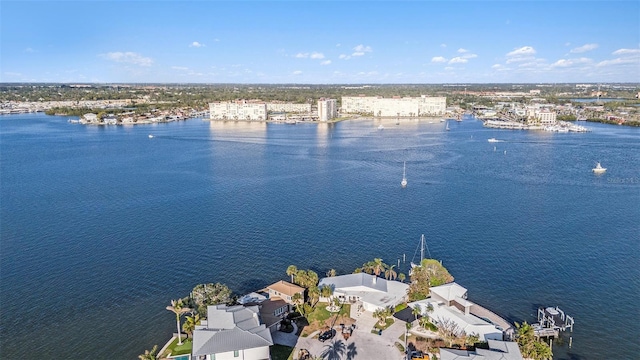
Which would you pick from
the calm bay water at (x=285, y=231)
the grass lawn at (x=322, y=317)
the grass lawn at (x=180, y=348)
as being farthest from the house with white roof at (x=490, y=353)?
the grass lawn at (x=180, y=348)

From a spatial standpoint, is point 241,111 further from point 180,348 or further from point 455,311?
point 455,311

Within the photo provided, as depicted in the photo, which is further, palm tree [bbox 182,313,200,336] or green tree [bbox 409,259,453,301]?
green tree [bbox 409,259,453,301]

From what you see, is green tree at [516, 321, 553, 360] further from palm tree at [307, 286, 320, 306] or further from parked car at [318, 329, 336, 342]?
palm tree at [307, 286, 320, 306]

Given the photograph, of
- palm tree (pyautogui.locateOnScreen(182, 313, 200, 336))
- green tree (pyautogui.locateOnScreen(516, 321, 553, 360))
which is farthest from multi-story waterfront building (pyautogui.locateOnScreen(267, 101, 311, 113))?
green tree (pyautogui.locateOnScreen(516, 321, 553, 360))

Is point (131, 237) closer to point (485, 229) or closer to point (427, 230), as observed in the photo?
point (427, 230)

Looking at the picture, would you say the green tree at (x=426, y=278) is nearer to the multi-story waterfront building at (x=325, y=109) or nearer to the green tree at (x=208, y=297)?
the green tree at (x=208, y=297)

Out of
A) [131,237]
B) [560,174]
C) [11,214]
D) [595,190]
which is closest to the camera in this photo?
[131,237]

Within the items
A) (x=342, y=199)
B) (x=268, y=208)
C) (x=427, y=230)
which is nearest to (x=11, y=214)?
(x=268, y=208)
